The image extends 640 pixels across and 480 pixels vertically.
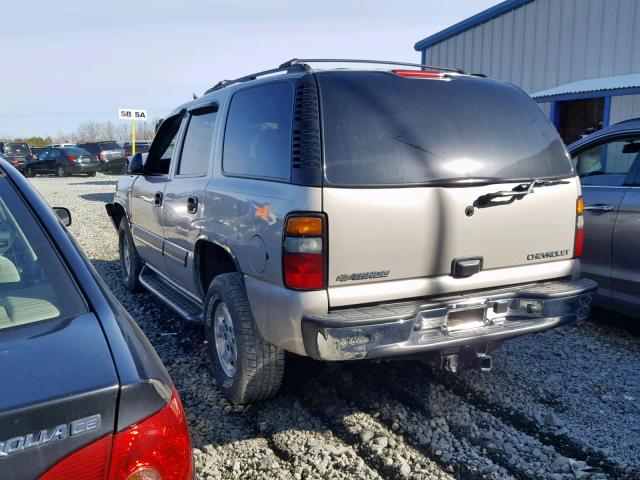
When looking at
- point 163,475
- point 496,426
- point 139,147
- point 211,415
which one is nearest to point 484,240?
point 496,426

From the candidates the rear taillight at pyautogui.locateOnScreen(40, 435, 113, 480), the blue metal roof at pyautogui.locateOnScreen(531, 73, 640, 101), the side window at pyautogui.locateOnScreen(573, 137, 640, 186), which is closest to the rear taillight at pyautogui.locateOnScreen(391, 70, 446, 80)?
the side window at pyautogui.locateOnScreen(573, 137, 640, 186)

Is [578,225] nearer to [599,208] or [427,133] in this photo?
[427,133]

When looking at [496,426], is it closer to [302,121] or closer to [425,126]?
[425,126]

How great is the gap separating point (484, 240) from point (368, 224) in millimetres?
709

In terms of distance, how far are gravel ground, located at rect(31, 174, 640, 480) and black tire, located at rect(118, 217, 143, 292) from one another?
1.56 meters

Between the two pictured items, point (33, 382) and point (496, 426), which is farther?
point (496, 426)

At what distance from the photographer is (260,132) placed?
3369 millimetres

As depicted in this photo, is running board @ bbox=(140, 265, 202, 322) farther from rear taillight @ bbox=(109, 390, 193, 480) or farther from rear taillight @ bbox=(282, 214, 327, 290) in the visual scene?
rear taillight @ bbox=(109, 390, 193, 480)

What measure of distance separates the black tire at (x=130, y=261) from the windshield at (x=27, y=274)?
3.84 m

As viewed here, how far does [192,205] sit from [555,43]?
39.9 feet

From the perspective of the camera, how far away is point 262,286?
10.1 ft

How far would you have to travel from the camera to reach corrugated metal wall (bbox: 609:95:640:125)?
11586 mm

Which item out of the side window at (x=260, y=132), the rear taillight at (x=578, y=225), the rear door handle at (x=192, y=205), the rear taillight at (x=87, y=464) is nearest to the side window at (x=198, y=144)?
the rear door handle at (x=192, y=205)

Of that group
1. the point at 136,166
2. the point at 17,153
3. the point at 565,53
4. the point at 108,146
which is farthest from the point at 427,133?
the point at 17,153
